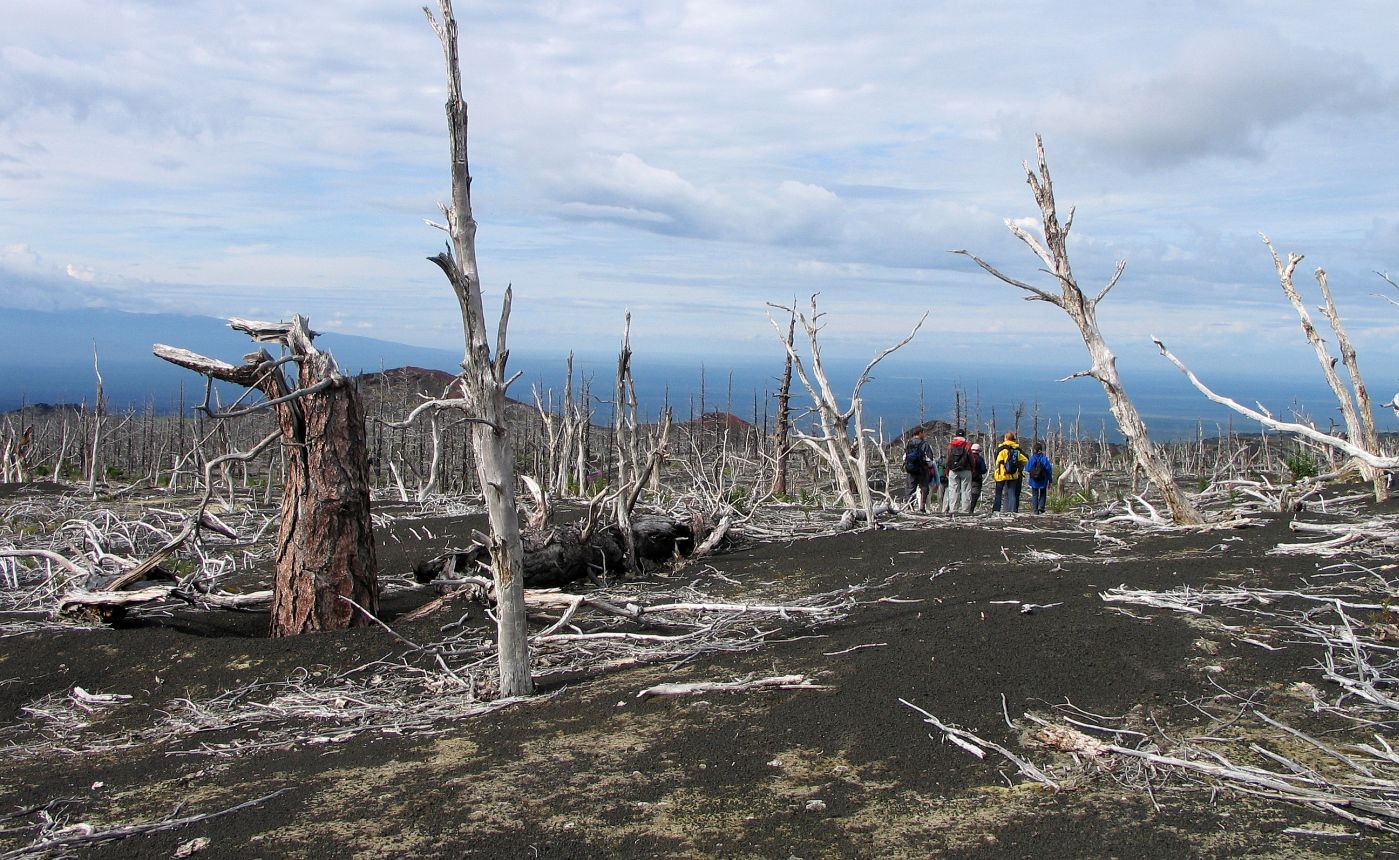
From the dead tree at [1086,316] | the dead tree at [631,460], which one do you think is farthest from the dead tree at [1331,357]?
the dead tree at [631,460]

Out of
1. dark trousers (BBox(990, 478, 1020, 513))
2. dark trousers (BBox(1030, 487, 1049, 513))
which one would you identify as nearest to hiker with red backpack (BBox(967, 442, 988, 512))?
dark trousers (BBox(990, 478, 1020, 513))

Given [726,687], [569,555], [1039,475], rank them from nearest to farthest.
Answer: [726,687] → [569,555] → [1039,475]

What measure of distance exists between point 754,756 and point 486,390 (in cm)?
249

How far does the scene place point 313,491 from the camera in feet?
25.4

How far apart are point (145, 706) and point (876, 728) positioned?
4.75 metres

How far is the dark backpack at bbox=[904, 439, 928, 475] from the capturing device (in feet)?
52.9

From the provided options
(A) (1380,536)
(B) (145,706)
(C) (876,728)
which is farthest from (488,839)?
(A) (1380,536)

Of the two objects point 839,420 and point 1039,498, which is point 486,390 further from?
point 1039,498

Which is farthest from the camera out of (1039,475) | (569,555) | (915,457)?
(1039,475)

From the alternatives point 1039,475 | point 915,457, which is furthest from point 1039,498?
point 915,457

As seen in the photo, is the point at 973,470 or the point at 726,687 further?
the point at 973,470

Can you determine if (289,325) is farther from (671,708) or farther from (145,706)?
(671,708)

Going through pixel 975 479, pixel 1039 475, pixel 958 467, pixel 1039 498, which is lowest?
pixel 1039 498

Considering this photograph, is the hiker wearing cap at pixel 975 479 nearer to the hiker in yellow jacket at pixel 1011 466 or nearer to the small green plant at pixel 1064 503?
the hiker in yellow jacket at pixel 1011 466
